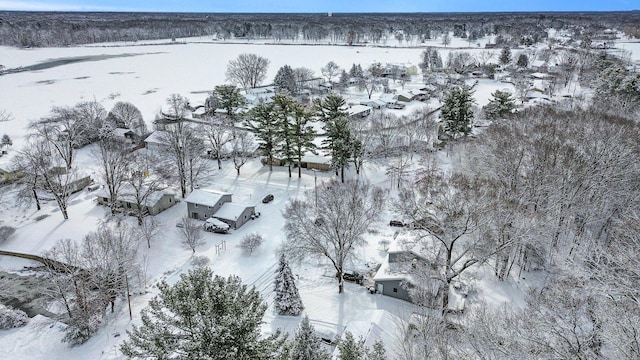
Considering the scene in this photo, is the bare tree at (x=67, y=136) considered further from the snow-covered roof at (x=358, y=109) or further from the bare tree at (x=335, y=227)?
the snow-covered roof at (x=358, y=109)

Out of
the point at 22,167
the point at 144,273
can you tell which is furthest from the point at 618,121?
the point at 22,167

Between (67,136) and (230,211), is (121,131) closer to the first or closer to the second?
(67,136)

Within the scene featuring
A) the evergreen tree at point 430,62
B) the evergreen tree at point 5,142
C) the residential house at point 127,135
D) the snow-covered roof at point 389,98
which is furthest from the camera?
the evergreen tree at point 430,62

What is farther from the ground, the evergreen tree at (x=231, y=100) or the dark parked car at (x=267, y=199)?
the evergreen tree at (x=231, y=100)

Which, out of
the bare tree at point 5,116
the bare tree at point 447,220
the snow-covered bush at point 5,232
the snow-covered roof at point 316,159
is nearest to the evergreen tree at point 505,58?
the snow-covered roof at point 316,159

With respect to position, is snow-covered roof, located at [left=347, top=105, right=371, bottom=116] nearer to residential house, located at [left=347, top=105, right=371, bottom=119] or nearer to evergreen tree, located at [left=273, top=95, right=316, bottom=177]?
residential house, located at [left=347, top=105, right=371, bottom=119]

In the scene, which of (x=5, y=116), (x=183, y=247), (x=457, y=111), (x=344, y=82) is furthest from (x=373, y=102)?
(x=5, y=116)

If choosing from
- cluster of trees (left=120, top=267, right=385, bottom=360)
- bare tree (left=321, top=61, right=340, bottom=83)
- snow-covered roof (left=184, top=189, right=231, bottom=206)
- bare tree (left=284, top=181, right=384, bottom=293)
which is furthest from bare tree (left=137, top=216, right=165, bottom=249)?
bare tree (left=321, top=61, right=340, bottom=83)
